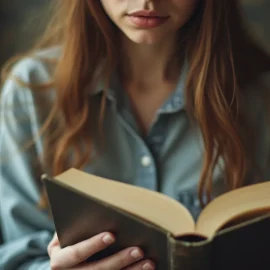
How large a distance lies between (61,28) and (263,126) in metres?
0.38

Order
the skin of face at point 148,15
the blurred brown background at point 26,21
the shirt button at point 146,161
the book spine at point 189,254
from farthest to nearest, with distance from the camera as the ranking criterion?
the blurred brown background at point 26,21 < the shirt button at point 146,161 < the skin of face at point 148,15 < the book spine at point 189,254

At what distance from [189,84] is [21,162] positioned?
30 centimetres

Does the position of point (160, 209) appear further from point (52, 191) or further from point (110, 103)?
point (110, 103)

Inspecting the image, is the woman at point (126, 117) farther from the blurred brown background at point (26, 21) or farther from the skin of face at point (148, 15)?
the blurred brown background at point (26, 21)

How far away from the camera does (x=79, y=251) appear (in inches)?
22.9

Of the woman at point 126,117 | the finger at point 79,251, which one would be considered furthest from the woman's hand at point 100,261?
the woman at point 126,117

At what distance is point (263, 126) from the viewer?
85 cm

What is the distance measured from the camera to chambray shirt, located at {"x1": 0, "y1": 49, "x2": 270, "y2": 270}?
812mm

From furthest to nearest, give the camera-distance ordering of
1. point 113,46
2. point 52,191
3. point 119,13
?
point 113,46 → point 119,13 → point 52,191

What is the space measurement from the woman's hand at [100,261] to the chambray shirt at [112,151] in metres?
0.21

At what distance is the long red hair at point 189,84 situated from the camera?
78 centimetres

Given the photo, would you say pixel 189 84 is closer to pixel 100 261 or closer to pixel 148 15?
pixel 148 15

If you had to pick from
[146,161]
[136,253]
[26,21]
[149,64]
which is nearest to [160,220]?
[136,253]

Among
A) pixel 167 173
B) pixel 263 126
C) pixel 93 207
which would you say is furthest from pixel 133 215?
pixel 263 126
